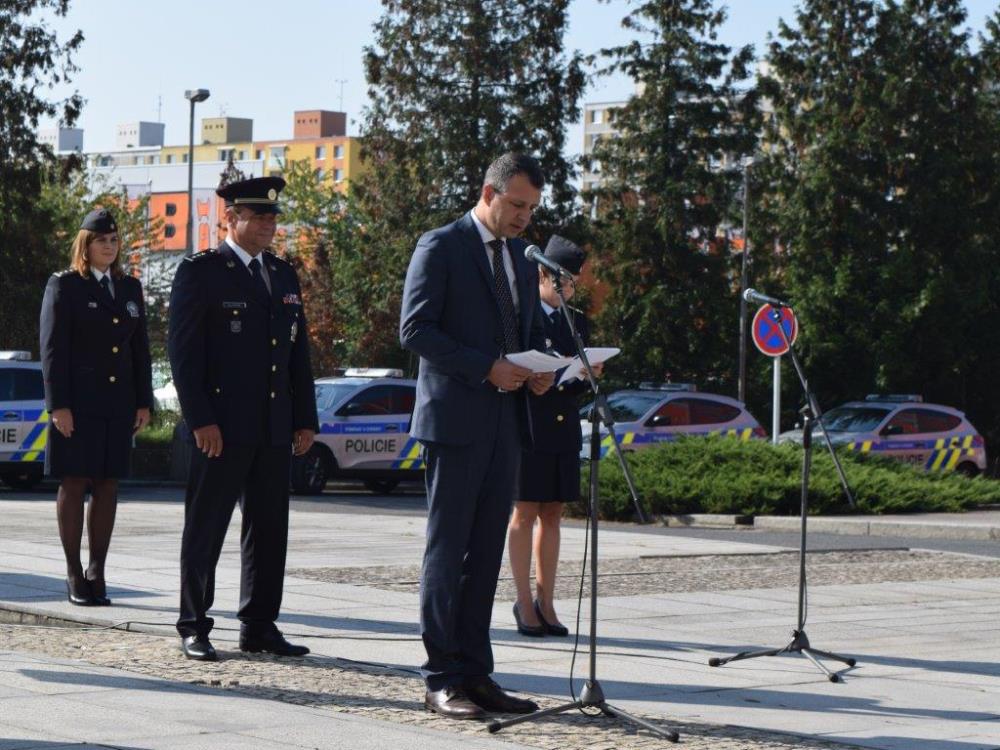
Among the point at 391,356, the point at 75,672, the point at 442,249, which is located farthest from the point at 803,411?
the point at 391,356

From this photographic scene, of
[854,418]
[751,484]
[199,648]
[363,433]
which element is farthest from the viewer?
[854,418]

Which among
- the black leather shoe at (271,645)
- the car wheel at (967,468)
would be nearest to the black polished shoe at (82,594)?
the black leather shoe at (271,645)

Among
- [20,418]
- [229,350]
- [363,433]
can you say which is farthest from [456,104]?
[229,350]

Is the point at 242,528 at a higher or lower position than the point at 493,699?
higher

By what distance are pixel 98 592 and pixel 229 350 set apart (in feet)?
7.53

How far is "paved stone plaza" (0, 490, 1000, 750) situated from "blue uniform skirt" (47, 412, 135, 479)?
2.30 ft

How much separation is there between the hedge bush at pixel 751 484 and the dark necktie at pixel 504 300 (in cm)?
1255

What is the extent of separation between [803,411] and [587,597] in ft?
7.19

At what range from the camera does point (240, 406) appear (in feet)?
26.3

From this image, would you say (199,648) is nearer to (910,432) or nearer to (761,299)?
(761,299)

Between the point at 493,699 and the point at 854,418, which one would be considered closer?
the point at 493,699

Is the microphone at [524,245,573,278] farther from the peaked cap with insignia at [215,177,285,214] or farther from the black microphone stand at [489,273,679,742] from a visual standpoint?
the peaked cap with insignia at [215,177,285,214]

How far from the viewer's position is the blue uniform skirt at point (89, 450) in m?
9.78

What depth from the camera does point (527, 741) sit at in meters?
6.28
